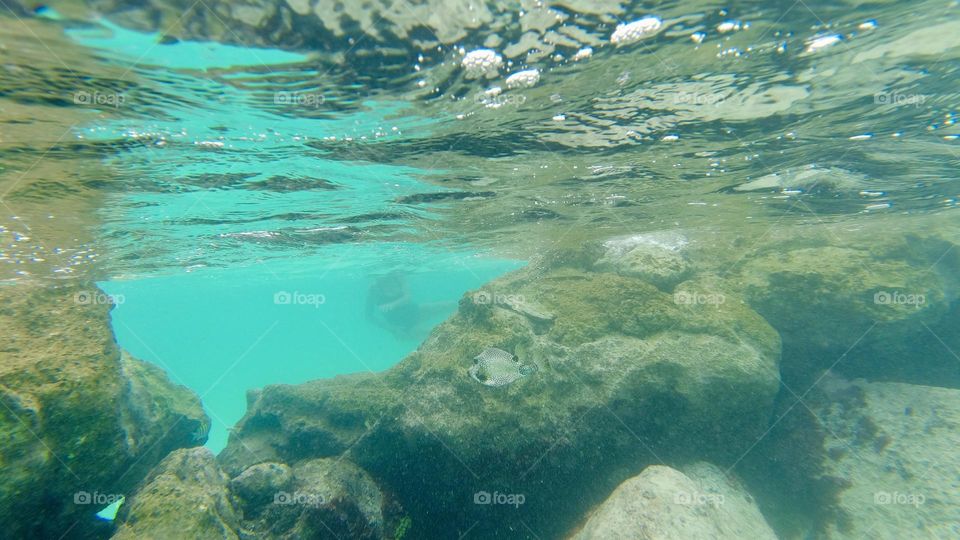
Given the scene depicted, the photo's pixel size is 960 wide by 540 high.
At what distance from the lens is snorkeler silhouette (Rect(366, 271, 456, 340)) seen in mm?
40406

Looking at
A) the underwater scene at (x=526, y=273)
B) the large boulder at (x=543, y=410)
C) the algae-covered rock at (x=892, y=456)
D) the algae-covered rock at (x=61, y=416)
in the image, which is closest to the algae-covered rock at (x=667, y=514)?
the underwater scene at (x=526, y=273)

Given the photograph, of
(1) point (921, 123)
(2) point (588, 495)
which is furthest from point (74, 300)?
(1) point (921, 123)

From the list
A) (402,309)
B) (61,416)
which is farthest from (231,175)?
(402,309)

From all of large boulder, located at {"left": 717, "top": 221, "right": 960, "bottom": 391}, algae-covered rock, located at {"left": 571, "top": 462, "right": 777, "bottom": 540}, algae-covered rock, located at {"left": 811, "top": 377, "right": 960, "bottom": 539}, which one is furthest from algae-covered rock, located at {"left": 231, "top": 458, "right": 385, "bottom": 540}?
large boulder, located at {"left": 717, "top": 221, "right": 960, "bottom": 391}

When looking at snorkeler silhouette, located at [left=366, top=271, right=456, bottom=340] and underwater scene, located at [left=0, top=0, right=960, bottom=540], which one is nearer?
underwater scene, located at [left=0, top=0, right=960, bottom=540]

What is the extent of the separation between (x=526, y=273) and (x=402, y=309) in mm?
25825

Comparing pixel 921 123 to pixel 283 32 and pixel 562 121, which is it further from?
pixel 283 32

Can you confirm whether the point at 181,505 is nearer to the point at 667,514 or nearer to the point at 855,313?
the point at 667,514

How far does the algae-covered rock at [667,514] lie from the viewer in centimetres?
658

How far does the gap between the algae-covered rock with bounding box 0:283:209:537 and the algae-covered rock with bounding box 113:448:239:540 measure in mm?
733

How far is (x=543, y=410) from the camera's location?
920cm

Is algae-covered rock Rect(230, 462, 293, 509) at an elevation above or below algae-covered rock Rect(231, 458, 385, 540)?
above

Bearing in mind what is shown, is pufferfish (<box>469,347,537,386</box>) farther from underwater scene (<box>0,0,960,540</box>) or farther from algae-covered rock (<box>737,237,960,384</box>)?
algae-covered rock (<box>737,237,960,384</box>)

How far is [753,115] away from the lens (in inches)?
349
